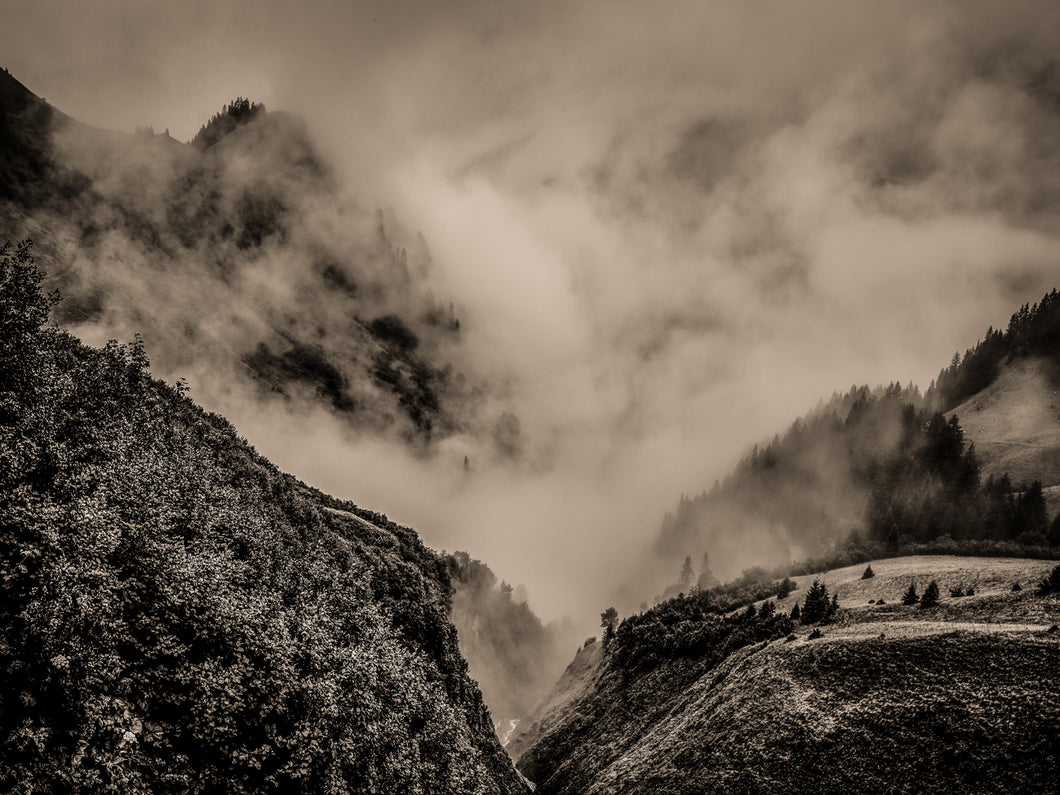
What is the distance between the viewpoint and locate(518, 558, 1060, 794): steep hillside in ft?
147

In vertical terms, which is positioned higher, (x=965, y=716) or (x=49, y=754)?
(x=49, y=754)

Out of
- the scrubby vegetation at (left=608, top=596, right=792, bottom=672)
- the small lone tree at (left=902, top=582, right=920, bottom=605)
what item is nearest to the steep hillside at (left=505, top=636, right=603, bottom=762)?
the scrubby vegetation at (left=608, top=596, right=792, bottom=672)

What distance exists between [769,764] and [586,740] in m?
43.6

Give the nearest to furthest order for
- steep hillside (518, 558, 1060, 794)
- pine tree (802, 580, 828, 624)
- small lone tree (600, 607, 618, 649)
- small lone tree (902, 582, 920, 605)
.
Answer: steep hillside (518, 558, 1060, 794), small lone tree (902, 582, 920, 605), pine tree (802, 580, 828, 624), small lone tree (600, 607, 618, 649)

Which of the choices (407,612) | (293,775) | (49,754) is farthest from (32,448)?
(407,612)

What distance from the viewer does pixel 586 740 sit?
3484 inches

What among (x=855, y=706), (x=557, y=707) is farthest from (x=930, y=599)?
(x=557, y=707)

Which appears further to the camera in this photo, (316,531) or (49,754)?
(316,531)

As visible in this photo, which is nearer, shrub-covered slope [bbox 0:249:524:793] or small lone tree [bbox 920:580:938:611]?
shrub-covered slope [bbox 0:249:524:793]

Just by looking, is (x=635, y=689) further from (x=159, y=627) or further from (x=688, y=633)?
(x=159, y=627)

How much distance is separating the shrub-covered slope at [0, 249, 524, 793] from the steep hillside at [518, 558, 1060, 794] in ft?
79.6

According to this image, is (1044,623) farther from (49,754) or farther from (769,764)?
(49,754)

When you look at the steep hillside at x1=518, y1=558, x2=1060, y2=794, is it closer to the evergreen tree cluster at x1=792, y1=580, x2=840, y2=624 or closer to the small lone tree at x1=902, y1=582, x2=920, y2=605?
the small lone tree at x1=902, y1=582, x2=920, y2=605

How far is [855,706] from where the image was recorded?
173ft
